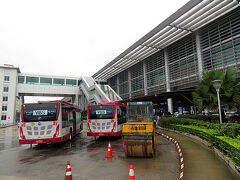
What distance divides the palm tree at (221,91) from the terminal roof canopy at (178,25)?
10.6 metres

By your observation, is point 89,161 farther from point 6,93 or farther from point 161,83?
point 6,93

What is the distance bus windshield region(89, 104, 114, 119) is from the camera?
538 inches

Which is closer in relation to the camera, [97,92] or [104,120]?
[104,120]

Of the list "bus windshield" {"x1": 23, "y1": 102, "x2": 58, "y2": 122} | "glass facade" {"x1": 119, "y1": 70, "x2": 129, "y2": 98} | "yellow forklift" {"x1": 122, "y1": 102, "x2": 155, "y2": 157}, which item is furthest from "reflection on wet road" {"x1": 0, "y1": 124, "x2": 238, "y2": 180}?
"glass facade" {"x1": 119, "y1": 70, "x2": 129, "y2": 98}

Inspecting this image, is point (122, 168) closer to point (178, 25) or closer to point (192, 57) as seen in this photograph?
point (178, 25)

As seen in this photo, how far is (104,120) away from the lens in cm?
1360

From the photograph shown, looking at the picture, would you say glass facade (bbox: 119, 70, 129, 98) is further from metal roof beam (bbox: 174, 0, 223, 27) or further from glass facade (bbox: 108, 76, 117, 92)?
metal roof beam (bbox: 174, 0, 223, 27)

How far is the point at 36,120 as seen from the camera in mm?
11086

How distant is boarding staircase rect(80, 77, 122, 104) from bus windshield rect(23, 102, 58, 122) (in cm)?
2659

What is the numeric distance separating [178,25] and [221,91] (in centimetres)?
1458

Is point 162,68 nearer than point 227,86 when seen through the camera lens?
No

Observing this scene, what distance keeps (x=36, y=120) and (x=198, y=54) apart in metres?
24.9

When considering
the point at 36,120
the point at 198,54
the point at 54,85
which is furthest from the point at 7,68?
the point at 198,54

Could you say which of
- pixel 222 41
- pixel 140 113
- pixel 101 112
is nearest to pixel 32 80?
pixel 101 112
